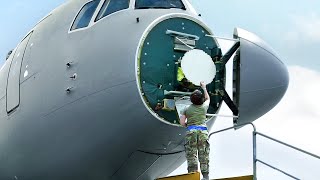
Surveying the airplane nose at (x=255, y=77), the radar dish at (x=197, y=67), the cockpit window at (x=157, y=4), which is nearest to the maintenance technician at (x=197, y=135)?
the radar dish at (x=197, y=67)

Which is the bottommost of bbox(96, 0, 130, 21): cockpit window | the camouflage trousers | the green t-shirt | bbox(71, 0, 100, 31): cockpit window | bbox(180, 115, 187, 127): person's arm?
the camouflage trousers

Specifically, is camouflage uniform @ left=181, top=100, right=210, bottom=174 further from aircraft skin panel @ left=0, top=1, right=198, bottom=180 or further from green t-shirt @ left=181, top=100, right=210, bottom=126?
aircraft skin panel @ left=0, top=1, right=198, bottom=180

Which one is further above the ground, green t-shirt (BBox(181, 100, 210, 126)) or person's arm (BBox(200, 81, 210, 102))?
person's arm (BBox(200, 81, 210, 102))

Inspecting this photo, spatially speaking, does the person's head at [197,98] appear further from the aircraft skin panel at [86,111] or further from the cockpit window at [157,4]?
the cockpit window at [157,4]

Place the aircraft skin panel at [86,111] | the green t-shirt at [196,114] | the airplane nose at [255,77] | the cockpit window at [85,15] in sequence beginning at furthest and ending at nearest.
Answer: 1. the cockpit window at [85,15]
2. the airplane nose at [255,77]
3. the aircraft skin panel at [86,111]
4. the green t-shirt at [196,114]

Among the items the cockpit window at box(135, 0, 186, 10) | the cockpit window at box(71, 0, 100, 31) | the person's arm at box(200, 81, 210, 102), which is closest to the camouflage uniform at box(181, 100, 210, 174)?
the person's arm at box(200, 81, 210, 102)

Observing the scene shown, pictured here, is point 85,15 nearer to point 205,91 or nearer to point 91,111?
point 91,111

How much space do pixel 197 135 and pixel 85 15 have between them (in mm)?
3102

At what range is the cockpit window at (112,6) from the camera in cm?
993

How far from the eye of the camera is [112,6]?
10.1 m

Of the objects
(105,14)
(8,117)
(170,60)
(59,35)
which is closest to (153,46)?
(170,60)

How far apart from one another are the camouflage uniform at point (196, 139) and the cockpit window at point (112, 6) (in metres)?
2.31

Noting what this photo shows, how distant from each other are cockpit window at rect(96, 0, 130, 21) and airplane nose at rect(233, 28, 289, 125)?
188 cm

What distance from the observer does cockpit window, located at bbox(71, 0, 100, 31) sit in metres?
10.1
